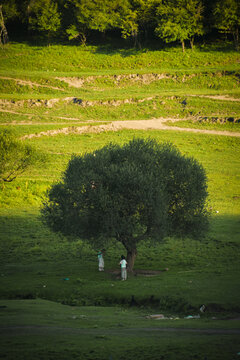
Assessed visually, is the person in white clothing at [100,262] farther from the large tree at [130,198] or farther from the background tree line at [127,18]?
the background tree line at [127,18]

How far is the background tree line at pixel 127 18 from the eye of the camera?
123812 millimetres

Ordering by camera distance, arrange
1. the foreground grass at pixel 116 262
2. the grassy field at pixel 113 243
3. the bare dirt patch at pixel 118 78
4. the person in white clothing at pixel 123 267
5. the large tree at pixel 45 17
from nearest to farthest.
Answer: the grassy field at pixel 113 243, the foreground grass at pixel 116 262, the person in white clothing at pixel 123 267, the bare dirt patch at pixel 118 78, the large tree at pixel 45 17

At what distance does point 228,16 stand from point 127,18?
26.1m

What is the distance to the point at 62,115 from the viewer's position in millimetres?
103438

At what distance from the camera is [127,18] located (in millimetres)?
129375

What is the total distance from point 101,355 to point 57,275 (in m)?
19.8

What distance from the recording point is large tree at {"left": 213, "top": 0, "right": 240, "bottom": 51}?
400 ft

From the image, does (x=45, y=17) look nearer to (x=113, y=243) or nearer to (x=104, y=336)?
(x=113, y=243)

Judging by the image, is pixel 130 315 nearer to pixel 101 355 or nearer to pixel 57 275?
pixel 101 355

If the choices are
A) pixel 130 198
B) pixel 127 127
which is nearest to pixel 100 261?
pixel 130 198

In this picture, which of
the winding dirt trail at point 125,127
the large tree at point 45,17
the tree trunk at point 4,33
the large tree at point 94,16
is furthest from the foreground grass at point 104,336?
the tree trunk at point 4,33

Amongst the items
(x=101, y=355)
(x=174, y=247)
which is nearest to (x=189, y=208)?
(x=174, y=247)

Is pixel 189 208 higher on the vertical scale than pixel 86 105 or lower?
lower

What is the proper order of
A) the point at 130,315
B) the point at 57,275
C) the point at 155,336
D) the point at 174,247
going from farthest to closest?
the point at 174,247 → the point at 57,275 → the point at 130,315 → the point at 155,336
